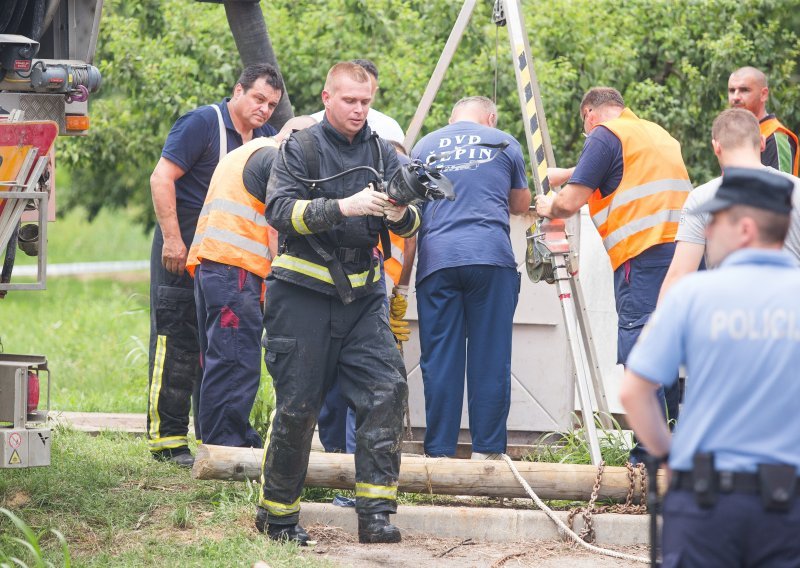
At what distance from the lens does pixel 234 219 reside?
21.3ft

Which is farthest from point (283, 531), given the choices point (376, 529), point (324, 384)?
point (324, 384)

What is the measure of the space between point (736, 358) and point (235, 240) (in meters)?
3.84

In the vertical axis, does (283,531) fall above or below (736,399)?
below

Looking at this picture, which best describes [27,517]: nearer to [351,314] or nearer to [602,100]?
[351,314]

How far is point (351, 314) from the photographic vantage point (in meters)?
5.45

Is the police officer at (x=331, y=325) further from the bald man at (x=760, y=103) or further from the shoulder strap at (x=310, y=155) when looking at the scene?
the bald man at (x=760, y=103)

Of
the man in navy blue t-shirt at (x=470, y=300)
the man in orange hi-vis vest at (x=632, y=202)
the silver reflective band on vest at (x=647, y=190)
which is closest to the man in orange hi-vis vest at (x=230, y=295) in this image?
the man in navy blue t-shirt at (x=470, y=300)

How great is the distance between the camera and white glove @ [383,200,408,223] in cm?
516

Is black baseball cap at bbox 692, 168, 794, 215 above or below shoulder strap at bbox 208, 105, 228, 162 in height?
above

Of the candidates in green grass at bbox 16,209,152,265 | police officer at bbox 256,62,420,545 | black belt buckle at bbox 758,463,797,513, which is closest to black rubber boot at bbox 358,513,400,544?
police officer at bbox 256,62,420,545

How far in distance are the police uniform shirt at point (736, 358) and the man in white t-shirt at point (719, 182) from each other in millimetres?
2145

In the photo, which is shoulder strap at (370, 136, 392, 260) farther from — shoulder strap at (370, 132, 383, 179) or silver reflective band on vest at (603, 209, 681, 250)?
silver reflective band on vest at (603, 209, 681, 250)

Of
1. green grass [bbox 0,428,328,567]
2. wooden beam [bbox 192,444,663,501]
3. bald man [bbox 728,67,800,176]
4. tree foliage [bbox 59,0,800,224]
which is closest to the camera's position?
green grass [bbox 0,428,328,567]

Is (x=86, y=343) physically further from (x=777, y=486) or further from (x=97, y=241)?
(x=97, y=241)
